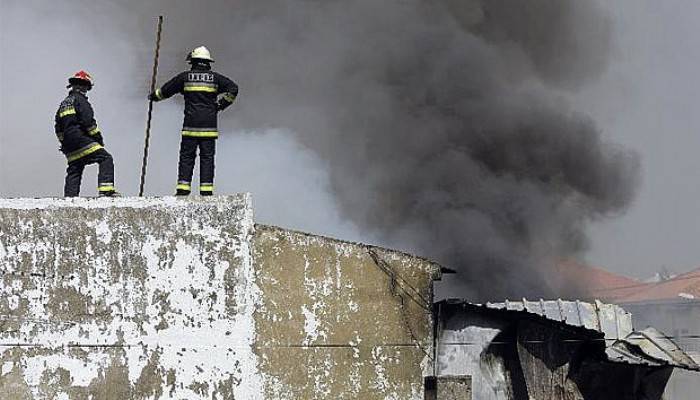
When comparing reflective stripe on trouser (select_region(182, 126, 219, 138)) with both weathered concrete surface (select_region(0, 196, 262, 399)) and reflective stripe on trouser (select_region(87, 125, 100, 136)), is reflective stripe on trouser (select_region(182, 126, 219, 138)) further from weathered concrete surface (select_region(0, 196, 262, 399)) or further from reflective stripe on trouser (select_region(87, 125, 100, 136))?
weathered concrete surface (select_region(0, 196, 262, 399))

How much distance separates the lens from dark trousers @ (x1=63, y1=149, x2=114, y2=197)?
657cm

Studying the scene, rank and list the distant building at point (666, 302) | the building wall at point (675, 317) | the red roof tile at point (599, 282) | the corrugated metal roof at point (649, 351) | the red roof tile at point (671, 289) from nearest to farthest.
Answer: the corrugated metal roof at point (649, 351) < the red roof tile at point (599, 282) < the distant building at point (666, 302) < the building wall at point (675, 317) < the red roof tile at point (671, 289)

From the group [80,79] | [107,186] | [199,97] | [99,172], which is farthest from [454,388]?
[80,79]

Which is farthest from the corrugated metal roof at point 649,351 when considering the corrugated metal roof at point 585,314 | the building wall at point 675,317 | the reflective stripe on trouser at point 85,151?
the building wall at point 675,317

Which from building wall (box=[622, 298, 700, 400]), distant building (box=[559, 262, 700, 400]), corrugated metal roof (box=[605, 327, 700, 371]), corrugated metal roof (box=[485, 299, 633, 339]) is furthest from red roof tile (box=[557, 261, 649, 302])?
corrugated metal roof (box=[605, 327, 700, 371])

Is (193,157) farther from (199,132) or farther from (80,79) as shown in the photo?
(80,79)

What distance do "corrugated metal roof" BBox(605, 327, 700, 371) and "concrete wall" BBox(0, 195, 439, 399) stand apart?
1.65m

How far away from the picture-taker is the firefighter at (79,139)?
6.57 meters

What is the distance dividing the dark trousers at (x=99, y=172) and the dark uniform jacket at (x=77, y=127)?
36 mm

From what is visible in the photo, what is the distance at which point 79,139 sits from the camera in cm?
660

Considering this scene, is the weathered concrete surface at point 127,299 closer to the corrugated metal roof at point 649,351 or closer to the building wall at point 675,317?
the corrugated metal roof at point 649,351

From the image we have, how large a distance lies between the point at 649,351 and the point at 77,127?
403 cm

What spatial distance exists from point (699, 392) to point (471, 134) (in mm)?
10435

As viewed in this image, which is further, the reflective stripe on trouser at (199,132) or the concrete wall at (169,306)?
the reflective stripe on trouser at (199,132)
